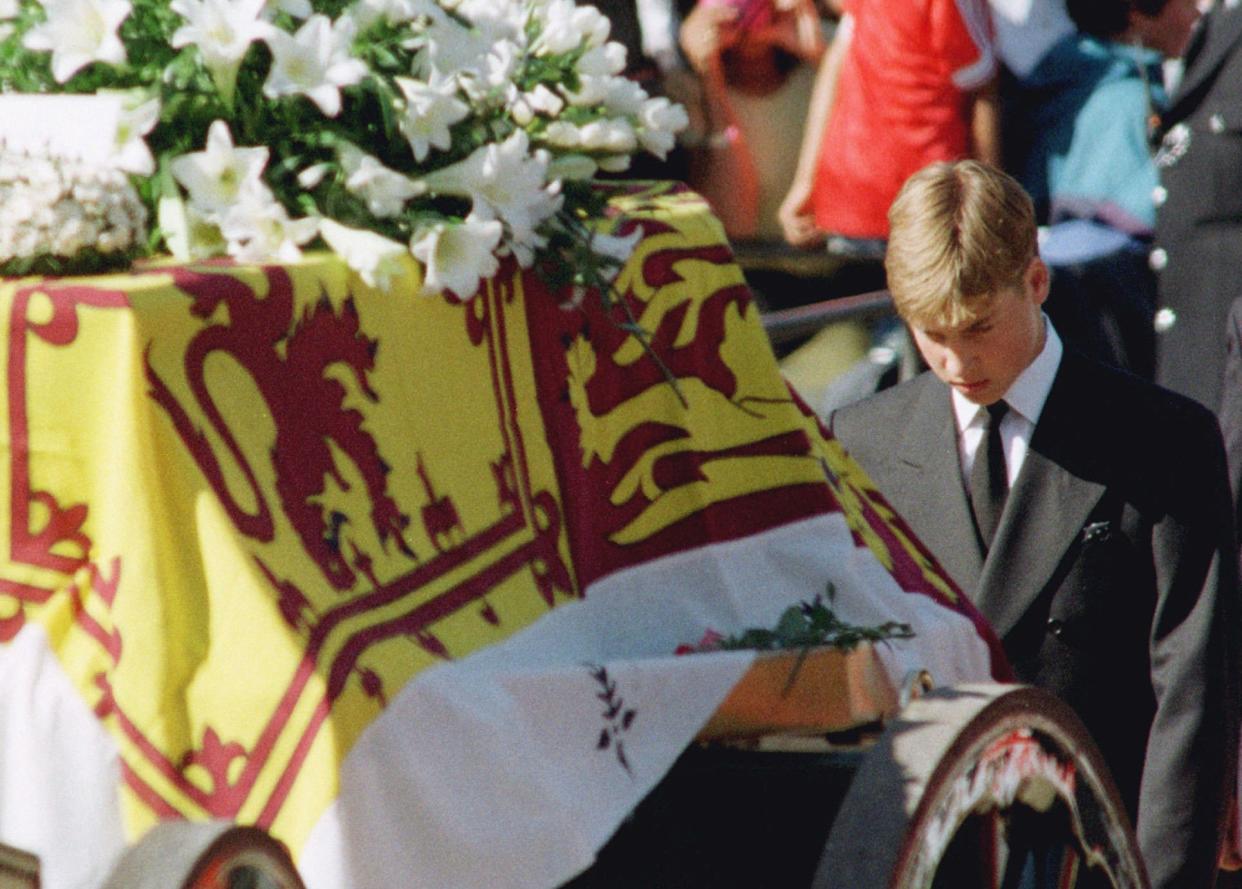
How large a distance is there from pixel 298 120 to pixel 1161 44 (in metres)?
3.87

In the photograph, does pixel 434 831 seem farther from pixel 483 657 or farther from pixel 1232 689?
pixel 1232 689

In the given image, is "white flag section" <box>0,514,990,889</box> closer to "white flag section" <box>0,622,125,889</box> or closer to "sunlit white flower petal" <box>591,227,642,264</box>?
"white flag section" <box>0,622,125,889</box>

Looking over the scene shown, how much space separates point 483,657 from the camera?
2.28 meters

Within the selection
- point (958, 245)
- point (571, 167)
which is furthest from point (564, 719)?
point (958, 245)

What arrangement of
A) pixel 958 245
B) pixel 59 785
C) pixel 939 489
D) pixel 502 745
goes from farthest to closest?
pixel 939 489 → pixel 958 245 → pixel 502 745 → pixel 59 785

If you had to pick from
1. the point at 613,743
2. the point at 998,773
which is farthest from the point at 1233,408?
the point at 613,743

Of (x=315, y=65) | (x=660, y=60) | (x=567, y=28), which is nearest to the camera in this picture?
(x=315, y=65)

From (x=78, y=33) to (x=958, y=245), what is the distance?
51.8 inches

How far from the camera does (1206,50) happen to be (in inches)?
215

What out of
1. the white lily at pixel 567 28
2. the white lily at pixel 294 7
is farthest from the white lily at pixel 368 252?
the white lily at pixel 567 28

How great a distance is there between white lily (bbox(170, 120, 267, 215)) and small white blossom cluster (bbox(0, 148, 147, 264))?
0.08 meters

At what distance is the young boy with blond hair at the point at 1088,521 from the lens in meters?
3.15

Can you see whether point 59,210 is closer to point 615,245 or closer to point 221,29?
point 221,29

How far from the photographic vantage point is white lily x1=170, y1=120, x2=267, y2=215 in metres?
2.30
